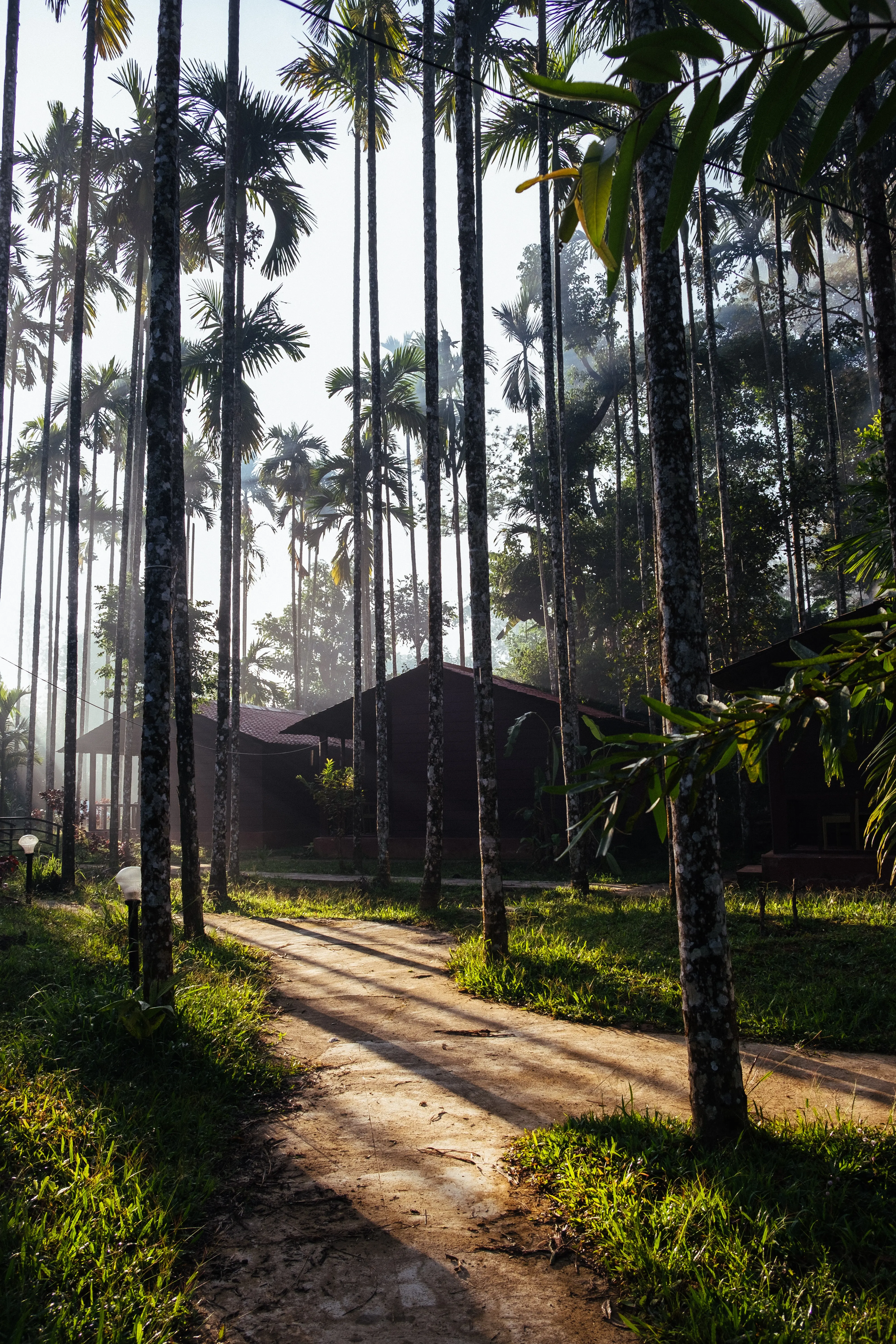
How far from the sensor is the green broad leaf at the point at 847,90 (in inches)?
38.9

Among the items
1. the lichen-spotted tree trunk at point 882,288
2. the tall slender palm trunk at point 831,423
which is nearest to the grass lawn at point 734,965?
the lichen-spotted tree trunk at point 882,288

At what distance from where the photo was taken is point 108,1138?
424 cm

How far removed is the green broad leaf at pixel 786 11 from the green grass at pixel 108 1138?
375 cm

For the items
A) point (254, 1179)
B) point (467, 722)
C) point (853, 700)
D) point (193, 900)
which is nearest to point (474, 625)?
point (193, 900)

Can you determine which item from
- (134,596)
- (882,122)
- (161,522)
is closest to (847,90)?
(882,122)

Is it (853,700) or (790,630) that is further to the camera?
(790,630)

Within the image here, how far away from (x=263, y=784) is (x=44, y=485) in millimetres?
11750

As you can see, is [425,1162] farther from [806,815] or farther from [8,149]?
[8,149]

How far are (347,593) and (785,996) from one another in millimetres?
68534

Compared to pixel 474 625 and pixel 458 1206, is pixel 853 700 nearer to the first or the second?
pixel 458 1206

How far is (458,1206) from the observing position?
3857 mm

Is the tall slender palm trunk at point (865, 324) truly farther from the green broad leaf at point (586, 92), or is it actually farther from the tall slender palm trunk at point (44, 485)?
the green broad leaf at point (586, 92)

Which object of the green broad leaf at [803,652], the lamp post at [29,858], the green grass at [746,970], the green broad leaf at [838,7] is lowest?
the green grass at [746,970]

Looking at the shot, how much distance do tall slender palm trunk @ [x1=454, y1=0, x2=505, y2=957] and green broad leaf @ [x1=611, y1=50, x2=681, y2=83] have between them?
8.33 meters
